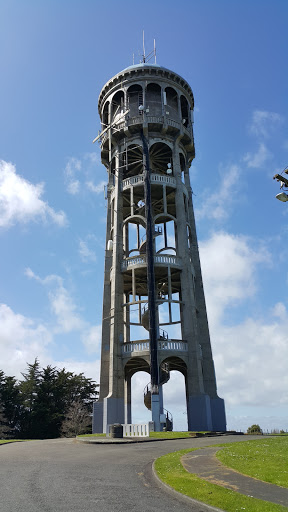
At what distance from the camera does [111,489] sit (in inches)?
434

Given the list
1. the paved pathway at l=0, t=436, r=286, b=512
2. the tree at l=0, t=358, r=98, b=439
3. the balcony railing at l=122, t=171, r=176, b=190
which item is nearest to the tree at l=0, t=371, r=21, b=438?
the tree at l=0, t=358, r=98, b=439

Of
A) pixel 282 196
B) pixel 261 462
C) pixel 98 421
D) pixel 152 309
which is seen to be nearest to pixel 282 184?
pixel 282 196

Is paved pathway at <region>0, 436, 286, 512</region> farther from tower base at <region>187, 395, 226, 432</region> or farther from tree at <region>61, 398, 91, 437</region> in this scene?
tree at <region>61, 398, 91, 437</region>

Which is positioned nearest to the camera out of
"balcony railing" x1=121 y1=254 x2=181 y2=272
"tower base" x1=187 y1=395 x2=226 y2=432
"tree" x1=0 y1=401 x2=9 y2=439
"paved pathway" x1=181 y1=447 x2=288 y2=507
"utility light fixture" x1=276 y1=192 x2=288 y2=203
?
"paved pathway" x1=181 y1=447 x2=288 y2=507

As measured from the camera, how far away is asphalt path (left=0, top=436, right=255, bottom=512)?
9281 millimetres

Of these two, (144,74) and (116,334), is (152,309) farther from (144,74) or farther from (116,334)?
(144,74)

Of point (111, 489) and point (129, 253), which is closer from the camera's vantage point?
point (111, 489)

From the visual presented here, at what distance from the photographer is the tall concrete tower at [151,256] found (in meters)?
40.2

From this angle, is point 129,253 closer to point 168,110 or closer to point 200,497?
point 168,110

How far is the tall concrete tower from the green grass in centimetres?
2108

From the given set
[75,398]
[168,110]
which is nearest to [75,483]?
[168,110]

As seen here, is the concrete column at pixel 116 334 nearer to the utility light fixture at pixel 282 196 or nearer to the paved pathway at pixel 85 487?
the paved pathway at pixel 85 487

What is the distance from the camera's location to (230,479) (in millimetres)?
11641

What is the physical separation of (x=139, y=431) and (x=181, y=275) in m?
18.6
